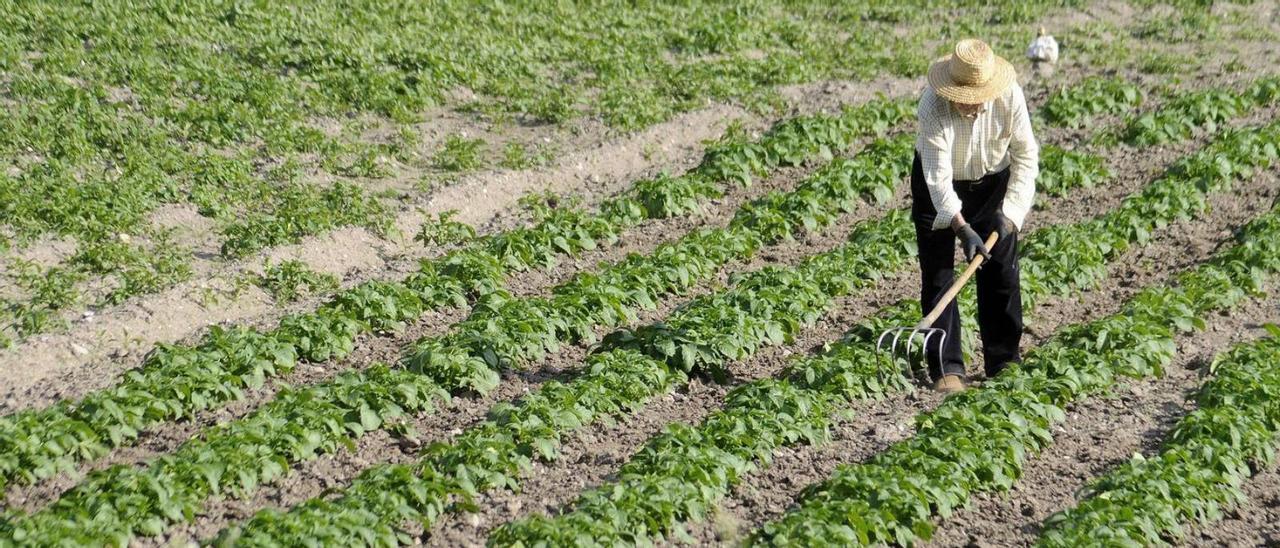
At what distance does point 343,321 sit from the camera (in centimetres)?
860

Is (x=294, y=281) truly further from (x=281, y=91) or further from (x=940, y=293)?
(x=281, y=91)

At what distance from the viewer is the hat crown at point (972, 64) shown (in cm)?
735

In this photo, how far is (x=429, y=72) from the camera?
14008 millimetres

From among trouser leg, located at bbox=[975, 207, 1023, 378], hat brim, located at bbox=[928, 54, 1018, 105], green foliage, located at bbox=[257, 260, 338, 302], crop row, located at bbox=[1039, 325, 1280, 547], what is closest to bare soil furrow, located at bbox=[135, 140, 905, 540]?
green foliage, located at bbox=[257, 260, 338, 302]

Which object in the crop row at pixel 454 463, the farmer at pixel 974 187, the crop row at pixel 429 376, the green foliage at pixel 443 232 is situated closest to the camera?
the crop row at pixel 454 463

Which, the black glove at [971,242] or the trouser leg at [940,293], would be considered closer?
the black glove at [971,242]

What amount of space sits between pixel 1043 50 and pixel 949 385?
7.77 m

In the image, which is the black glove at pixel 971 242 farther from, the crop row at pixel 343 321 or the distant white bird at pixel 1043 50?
the distant white bird at pixel 1043 50

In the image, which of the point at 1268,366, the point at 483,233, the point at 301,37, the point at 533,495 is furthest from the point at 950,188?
the point at 301,37

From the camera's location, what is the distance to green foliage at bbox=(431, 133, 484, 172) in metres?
12.2

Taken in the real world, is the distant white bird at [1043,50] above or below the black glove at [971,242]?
below

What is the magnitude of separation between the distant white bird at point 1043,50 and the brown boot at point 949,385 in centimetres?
772

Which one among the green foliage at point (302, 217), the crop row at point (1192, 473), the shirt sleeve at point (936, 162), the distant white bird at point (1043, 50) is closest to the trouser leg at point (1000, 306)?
the shirt sleeve at point (936, 162)

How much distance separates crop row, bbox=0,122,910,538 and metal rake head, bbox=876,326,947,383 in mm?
1611
